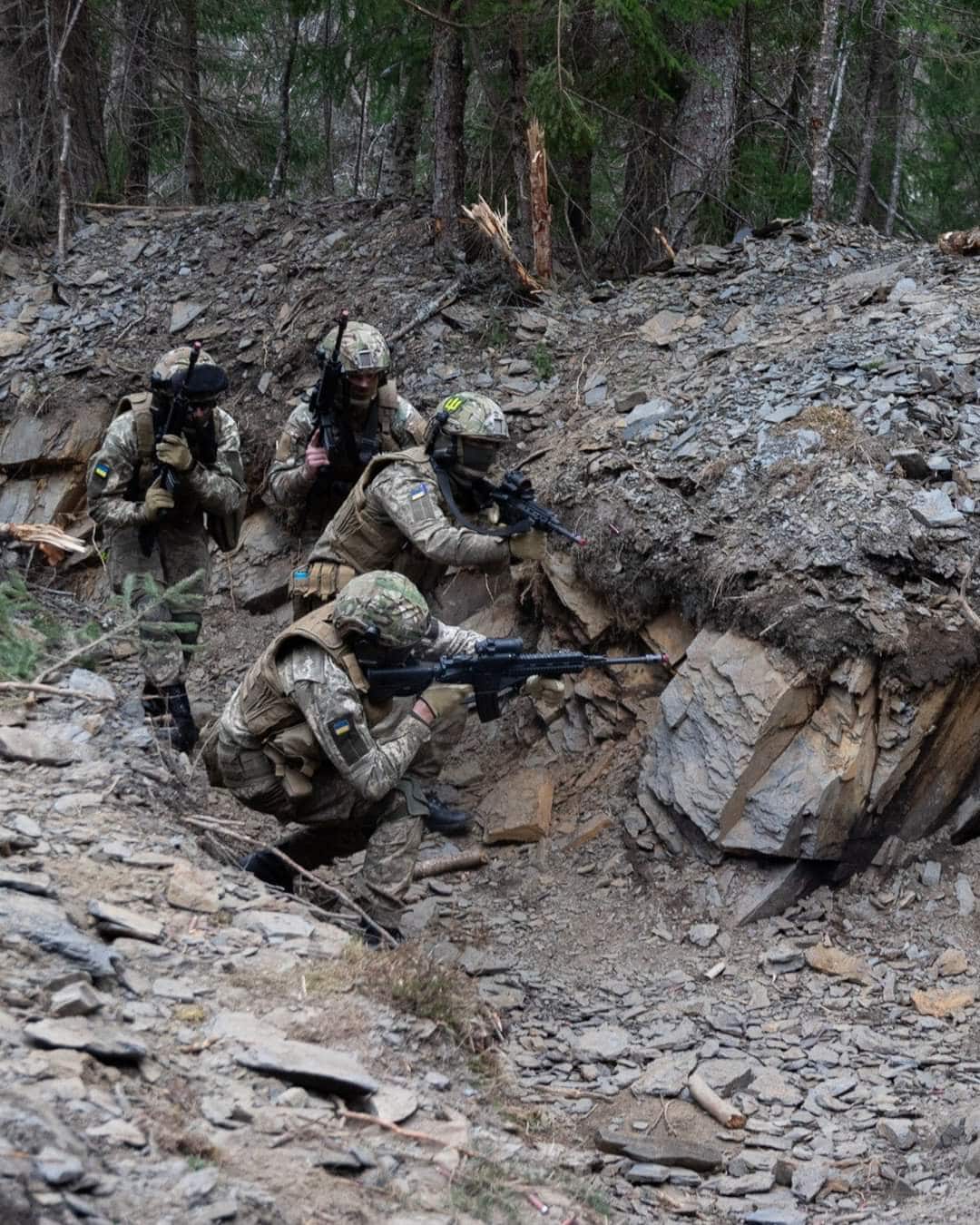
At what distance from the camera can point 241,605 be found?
980cm

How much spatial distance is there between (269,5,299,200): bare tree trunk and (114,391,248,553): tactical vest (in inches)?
270

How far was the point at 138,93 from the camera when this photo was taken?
13.1 m

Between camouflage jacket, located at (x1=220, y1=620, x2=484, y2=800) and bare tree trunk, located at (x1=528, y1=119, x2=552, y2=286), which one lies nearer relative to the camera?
camouflage jacket, located at (x1=220, y1=620, x2=484, y2=800)

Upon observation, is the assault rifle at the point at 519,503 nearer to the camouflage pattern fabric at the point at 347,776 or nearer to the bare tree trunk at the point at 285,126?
the camouflage pattern fabric at the point at 347,776

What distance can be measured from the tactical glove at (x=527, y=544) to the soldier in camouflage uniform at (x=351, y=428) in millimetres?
1142

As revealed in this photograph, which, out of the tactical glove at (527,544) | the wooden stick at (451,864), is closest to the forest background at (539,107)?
the tactical glove at (527,544)

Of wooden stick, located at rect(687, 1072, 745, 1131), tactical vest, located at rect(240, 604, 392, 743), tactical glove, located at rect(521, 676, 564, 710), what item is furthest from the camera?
tactical glove, located at rect(521, 676, 564, 710)

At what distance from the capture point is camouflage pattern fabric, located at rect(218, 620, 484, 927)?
582 centimetres

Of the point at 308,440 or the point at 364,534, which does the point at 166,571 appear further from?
the point at 364,534

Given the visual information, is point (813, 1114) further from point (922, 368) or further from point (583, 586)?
point (922, 368)

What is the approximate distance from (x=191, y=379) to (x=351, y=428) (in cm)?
100

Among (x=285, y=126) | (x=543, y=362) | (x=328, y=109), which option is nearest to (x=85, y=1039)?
(x=543, y=362)

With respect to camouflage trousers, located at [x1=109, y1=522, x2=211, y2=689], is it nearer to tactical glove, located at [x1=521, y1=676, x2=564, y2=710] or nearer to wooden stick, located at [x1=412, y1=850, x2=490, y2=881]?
wooden stick, located at [x1=412, y1=850, x2=490, y2=881]

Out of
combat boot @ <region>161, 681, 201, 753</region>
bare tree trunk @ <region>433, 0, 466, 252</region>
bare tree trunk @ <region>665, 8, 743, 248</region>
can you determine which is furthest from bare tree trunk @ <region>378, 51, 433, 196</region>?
combat boot @ <region>161, 681, 201, 753</region>
